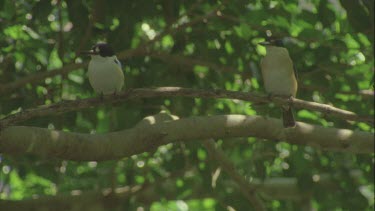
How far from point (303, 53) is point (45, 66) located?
248 centimetres

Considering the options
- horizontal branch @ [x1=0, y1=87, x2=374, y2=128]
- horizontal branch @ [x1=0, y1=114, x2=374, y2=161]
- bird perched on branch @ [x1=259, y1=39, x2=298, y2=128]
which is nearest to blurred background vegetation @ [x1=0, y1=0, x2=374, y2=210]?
bird perched on branch @ [x1=259, y1=39, x2=298, y2=128]

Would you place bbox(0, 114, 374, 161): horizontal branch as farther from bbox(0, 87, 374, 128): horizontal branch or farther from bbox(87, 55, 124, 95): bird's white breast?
bbox(87, 55, 124, 95): bird's white breast

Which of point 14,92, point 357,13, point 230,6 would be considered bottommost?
point 14,92

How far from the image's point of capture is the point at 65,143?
147 inches

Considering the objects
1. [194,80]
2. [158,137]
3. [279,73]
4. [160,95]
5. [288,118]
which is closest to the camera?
[160,95]

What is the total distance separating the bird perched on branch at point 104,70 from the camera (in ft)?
16.5

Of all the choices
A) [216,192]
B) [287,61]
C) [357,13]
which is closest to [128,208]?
[216,192]

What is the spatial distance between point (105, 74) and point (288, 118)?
163 centimetres

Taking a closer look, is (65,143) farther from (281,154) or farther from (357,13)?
(281,154)

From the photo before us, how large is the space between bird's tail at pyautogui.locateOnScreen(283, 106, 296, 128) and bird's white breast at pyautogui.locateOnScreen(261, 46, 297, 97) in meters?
0.46

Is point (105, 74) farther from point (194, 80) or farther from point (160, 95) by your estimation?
point (160, 95)

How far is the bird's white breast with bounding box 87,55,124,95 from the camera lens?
5025 mm

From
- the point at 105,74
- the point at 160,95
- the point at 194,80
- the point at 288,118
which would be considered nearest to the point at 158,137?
the point at 160,95

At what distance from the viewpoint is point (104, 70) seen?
5.03 meters
